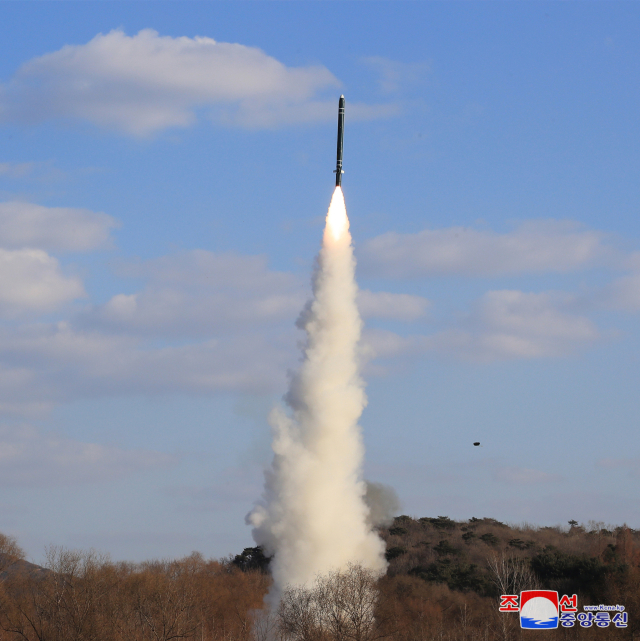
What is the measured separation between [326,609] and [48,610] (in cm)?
1816

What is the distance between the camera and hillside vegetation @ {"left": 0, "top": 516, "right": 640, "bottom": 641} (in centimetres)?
4788

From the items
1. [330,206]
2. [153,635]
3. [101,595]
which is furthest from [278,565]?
[330,206]

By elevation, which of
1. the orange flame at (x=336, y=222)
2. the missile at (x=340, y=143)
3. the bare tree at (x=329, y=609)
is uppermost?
the missile at (x=340, y=143)

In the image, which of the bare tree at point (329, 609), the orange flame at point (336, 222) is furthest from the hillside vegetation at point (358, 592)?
the orange flame at point (336, 222)

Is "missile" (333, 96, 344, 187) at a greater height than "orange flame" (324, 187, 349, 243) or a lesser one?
greater

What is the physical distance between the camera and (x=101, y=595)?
56812 mm

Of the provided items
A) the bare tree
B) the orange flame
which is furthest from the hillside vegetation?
the orange flame

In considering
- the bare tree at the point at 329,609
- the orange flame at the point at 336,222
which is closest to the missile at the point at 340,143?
the orange flame at the point at 336,222

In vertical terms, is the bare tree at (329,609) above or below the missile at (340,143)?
below

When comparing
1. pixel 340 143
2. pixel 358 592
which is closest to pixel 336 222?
pixel 340 143

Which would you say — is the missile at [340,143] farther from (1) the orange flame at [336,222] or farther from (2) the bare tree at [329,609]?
(2) the bare tree at [329,609]

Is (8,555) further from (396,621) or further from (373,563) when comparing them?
(373,563)

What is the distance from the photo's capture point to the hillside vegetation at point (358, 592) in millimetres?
47875

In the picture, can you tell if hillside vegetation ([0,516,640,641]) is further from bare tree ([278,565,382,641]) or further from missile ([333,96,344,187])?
missile ([333,96,344,187])
